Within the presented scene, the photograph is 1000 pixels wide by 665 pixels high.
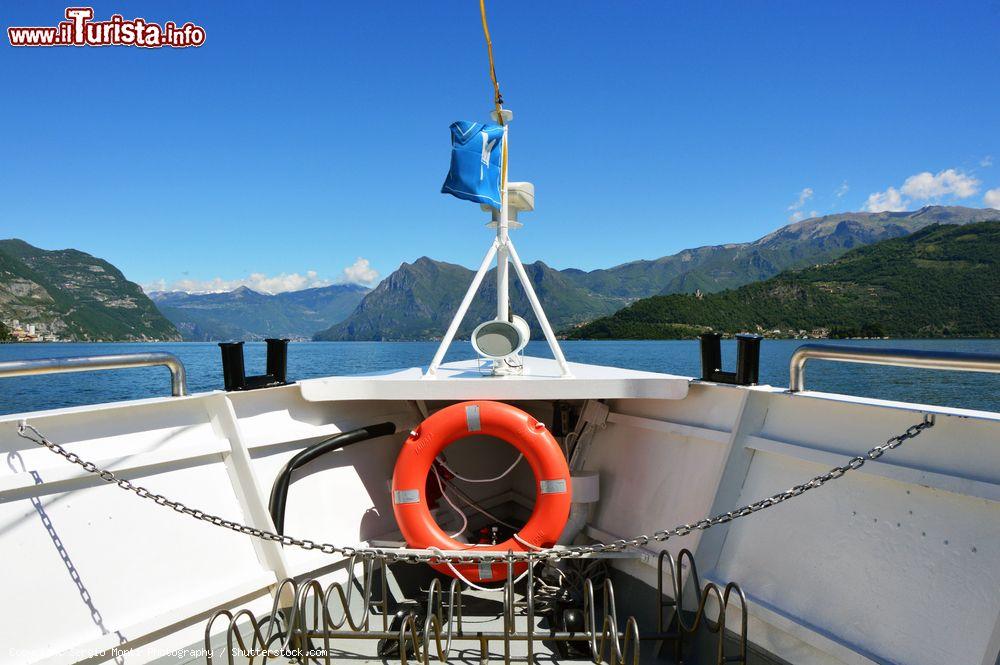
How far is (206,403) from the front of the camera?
2.58m

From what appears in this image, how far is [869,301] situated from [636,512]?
9001cm

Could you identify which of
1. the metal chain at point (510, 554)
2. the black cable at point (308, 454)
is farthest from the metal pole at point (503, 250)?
the metal chain at point (510, 554)

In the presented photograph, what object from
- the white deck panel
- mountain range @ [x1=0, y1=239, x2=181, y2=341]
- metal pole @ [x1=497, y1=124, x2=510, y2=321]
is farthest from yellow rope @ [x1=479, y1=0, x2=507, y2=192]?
mountain range @ [x1=0, y1=239, x2=181, y2=341]

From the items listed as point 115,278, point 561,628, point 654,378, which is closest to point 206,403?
point 561,628

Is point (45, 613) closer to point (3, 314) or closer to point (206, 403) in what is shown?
point (206, 403)

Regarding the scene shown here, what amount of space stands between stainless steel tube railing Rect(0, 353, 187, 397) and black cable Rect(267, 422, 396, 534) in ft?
2.00

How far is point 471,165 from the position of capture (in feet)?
10.9

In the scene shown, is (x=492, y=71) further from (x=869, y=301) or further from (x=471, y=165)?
(x=869, y=301)

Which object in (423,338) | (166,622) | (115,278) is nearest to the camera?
(166,622)

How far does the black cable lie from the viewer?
2.61 meters

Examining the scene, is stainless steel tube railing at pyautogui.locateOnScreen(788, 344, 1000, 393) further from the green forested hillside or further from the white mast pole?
the green forested hillside

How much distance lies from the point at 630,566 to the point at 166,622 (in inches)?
82.8

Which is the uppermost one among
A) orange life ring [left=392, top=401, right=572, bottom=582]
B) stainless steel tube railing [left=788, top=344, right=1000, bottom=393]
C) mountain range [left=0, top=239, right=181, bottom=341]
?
mountain range [left=0, top=239, right=181, bottom=341]

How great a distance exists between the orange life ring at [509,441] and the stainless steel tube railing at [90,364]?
1.10m
